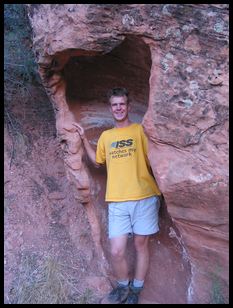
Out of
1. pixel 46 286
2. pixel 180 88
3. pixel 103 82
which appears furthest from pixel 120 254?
pixel 103 82

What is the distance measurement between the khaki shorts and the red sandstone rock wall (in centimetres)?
30

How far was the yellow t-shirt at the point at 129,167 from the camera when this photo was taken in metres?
Answer: 2.96

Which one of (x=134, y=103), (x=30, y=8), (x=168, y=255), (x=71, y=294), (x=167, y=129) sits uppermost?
(x=30, y=8)

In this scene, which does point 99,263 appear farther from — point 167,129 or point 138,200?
point 167,129

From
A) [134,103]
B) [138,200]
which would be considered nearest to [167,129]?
[138,200]

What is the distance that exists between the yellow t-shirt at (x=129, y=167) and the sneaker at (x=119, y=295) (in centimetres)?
73

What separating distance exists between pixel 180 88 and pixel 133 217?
3.50 ft

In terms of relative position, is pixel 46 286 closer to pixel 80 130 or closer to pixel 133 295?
pixel 133 295

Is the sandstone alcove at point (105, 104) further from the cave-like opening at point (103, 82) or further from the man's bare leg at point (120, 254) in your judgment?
the man's bare leg at point (120, 254)

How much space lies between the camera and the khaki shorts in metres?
2.96

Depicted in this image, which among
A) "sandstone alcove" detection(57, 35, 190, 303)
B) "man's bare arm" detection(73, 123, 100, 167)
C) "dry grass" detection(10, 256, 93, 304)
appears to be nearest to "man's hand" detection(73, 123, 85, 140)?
"man's bare arm" detection(73, 123, 100, 167)

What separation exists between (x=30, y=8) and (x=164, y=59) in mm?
1271

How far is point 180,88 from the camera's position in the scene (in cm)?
252

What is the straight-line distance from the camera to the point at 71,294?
123 inches
